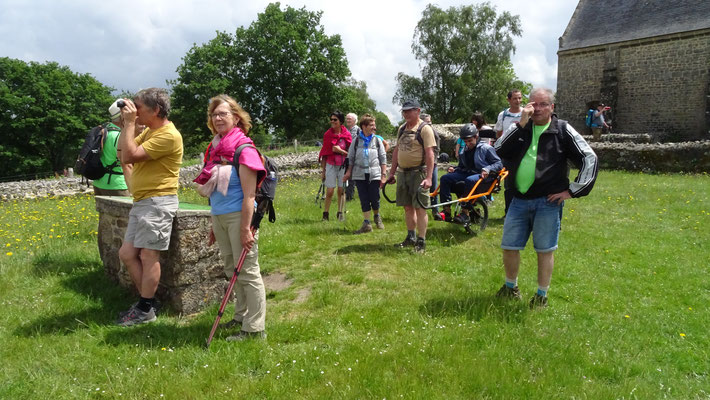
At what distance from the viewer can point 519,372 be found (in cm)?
294

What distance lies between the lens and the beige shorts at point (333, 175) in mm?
7957

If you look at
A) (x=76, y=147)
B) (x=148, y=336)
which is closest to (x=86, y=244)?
(x=148, y=336)

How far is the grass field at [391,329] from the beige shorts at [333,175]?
5.90ft

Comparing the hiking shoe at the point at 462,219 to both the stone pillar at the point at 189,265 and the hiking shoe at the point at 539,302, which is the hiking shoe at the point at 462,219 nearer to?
the hiking shoe at the point at 539,302

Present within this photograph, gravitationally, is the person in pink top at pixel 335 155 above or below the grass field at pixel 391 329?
above

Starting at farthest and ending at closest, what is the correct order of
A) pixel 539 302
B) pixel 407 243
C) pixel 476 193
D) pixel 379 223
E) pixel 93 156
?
pixel 379 223 < pixel 476 193 < pixel 407 243 < pixel 93 156 < pixel 539 302

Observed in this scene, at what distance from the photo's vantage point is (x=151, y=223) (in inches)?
146

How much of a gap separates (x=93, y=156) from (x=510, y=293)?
15.8 ft

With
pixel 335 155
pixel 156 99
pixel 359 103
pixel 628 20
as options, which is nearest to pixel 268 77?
pixel 359 103

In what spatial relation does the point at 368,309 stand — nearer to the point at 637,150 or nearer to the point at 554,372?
the point at 554,372

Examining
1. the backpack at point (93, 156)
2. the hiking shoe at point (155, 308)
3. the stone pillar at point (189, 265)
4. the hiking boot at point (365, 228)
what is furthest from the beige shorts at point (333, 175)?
the hiking shoe at point (155, 308)

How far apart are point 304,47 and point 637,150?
28.5 meters

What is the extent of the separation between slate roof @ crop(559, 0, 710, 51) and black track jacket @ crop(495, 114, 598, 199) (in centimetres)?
2418

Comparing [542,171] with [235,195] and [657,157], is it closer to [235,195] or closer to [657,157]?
[235,195]
